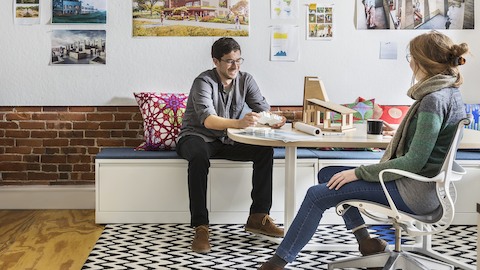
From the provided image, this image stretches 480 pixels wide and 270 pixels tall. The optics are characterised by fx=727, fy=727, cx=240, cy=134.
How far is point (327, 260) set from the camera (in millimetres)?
3697

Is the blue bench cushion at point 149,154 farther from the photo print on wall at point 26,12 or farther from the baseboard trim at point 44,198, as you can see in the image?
the photo print on wall at point 26,12

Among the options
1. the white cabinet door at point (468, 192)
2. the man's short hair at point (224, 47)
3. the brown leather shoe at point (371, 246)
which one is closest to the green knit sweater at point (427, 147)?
the brown leather shoe at point (371, 246)

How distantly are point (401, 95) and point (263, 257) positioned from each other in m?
1.88

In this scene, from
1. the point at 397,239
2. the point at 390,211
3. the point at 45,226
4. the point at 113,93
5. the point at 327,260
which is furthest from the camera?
the point at 113,93

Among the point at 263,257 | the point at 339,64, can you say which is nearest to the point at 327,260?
the point at 263,257

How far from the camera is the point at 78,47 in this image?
4.94m

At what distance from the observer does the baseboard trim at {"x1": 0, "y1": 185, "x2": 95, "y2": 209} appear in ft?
16.4

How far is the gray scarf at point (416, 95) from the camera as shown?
2.94 meters

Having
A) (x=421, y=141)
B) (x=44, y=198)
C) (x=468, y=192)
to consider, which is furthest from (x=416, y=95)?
(x=44, y=198)

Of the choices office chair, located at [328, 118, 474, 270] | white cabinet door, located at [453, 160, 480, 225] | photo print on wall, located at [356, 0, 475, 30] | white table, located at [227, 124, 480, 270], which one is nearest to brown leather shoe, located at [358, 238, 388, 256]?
office chair, located at [328, 118, 474, 270]

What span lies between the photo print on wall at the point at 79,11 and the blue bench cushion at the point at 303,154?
0.92 m

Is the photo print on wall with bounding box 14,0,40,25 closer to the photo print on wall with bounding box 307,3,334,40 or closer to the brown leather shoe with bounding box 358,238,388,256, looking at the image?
the photo print on wall with bounding box 307,3,334,40

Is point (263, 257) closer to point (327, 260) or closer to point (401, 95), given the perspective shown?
point (327, 260)

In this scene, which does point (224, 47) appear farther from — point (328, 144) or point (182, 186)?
point (328, 144)
